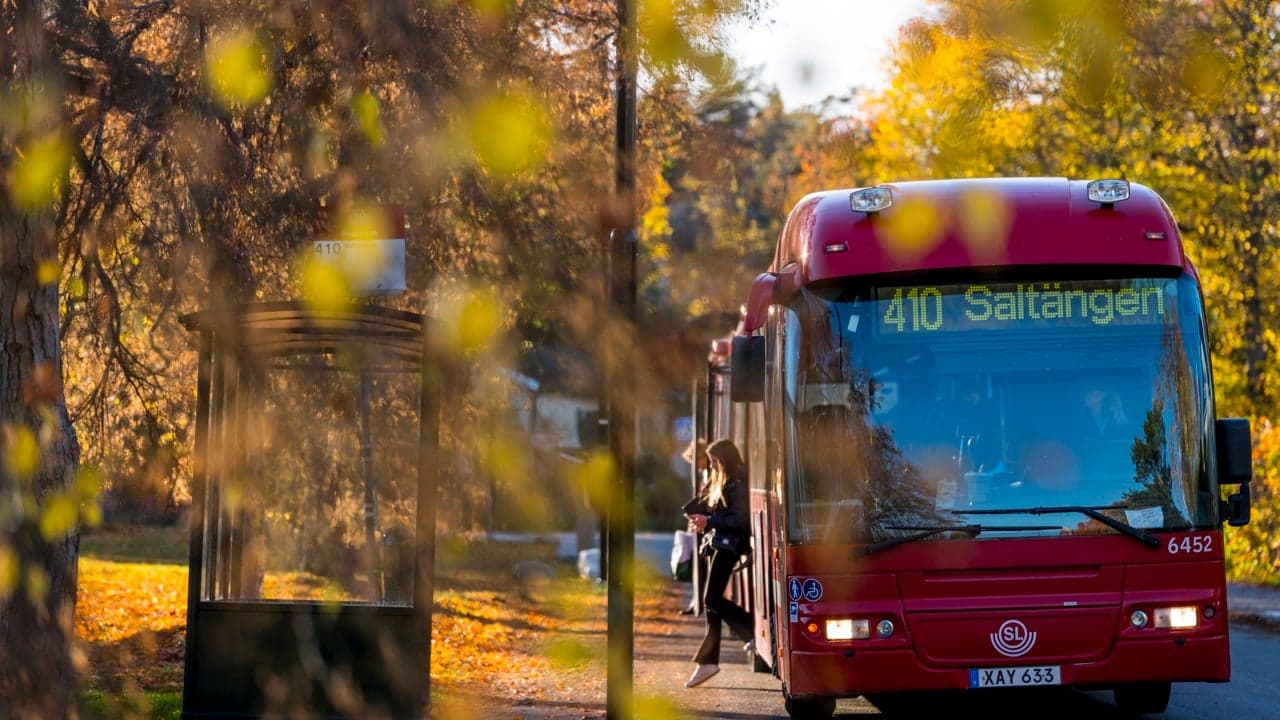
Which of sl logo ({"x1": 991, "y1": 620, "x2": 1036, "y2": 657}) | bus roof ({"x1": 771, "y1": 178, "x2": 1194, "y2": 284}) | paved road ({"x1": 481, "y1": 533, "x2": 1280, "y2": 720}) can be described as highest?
bus roof ({"x1": 771, "y1": 178, "x2": 1194, "y2": 284})

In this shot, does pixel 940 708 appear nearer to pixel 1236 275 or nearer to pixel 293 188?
pixel 293 188

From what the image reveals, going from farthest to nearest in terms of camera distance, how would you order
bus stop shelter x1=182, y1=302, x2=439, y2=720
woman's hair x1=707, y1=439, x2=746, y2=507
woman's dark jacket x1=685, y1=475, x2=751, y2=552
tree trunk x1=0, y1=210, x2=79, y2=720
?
woman's hair x1=707, y1=439, x2=746, y2=507, woman's dark jacket x1=685, y1=475, x2=751, y2=552, bus stop shelter x1=182, y1=302, x2=439, y2=720, tree trunk x1=0, y1=210, x2=79, y2=720

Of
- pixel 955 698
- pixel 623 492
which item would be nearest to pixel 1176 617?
pixel 623 492

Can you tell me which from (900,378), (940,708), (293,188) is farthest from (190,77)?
(940,708)

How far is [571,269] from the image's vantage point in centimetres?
1703

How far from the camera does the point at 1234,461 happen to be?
920 cm

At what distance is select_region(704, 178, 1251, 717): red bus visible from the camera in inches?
358

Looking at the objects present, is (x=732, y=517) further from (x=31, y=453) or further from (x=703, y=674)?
(x=31, y=453)

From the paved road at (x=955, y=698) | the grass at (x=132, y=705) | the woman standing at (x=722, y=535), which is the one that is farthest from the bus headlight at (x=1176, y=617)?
the grass at (x=132, y=705)

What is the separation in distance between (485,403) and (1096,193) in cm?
1071

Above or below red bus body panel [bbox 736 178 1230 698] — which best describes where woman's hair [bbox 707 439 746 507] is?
above

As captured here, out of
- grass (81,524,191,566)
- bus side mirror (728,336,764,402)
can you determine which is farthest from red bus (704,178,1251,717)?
grass (81,524,191,566)

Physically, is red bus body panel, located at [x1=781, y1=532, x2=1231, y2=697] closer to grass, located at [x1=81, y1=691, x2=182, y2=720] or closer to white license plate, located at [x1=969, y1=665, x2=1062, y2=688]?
white license plate, located at [x1=969, y1=665, x2=1062, y2=688]

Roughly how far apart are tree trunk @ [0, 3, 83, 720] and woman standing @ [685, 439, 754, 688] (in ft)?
16.7
